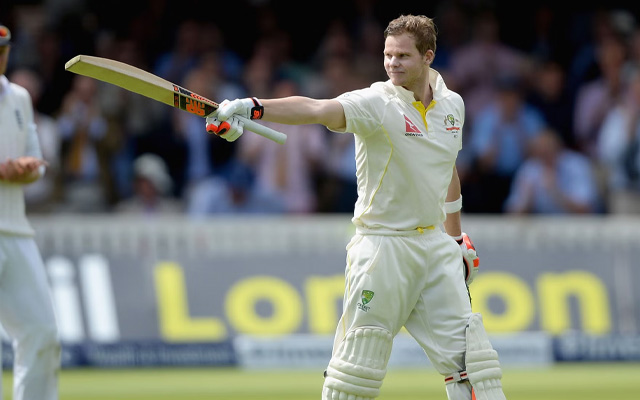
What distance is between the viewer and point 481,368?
5129 mm

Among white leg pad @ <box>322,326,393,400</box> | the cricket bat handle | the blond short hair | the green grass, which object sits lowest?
the green grass

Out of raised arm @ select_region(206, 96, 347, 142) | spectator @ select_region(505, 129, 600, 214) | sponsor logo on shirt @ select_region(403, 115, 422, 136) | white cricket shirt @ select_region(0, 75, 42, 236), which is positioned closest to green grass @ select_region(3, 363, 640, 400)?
spectator @ select_region(505, 129, 600, 214)

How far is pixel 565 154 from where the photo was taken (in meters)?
11.9

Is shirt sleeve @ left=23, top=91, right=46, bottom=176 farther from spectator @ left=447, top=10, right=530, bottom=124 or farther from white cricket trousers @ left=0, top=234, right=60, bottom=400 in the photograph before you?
spectator @ left=447, top=10, right=530, bottom=124

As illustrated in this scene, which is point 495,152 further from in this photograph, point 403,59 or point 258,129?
point 258,129

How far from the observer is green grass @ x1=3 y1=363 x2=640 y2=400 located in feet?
27.5

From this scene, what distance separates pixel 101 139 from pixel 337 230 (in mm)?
2640

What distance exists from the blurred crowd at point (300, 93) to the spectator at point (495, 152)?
15 mm

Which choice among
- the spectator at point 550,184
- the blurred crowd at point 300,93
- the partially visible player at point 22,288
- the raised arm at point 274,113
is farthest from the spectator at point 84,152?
the raised arm at point 274,113

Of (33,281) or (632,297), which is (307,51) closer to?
(632,297)

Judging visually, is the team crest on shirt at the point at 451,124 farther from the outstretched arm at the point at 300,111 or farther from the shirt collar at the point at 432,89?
the outstretched arm at the point at 300,111

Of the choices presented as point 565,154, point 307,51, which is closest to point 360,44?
point 307,51

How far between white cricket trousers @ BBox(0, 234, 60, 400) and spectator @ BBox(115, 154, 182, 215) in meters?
5.29

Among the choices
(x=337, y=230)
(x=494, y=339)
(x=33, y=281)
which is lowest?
(x=494, y=339)
